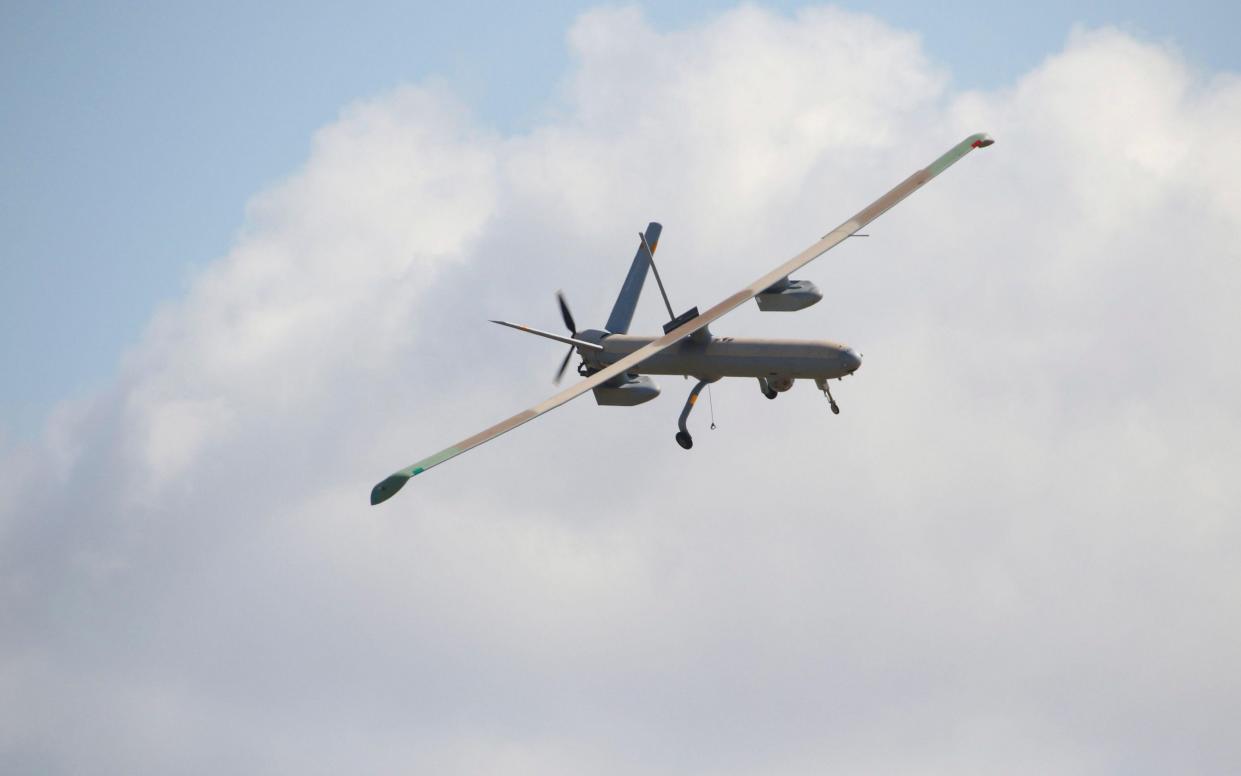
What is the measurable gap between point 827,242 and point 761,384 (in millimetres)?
6608

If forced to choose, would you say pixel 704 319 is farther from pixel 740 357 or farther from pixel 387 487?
pixel 387 487

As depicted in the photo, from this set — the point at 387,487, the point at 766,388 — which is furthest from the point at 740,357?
the point at 387,487

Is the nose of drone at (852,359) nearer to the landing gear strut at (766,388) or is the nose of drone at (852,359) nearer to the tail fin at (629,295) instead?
the landing gear strut at (766,388)

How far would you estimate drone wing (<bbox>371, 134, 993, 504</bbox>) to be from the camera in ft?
205

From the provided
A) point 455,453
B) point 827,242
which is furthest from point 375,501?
point 827,242

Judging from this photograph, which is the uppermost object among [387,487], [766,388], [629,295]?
[629,295]

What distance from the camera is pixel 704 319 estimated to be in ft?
229

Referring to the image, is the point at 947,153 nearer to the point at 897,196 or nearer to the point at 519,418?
the point at 897,196

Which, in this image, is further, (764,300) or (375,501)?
(764,300)

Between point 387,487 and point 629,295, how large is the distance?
66.1ft

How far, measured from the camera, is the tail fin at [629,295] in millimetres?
77688

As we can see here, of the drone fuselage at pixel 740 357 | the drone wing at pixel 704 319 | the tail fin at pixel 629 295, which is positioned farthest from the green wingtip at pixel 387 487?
the tail fin at pixel 629 295

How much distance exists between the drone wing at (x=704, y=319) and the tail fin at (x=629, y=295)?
17.6ft

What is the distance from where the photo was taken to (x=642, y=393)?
69.3m
